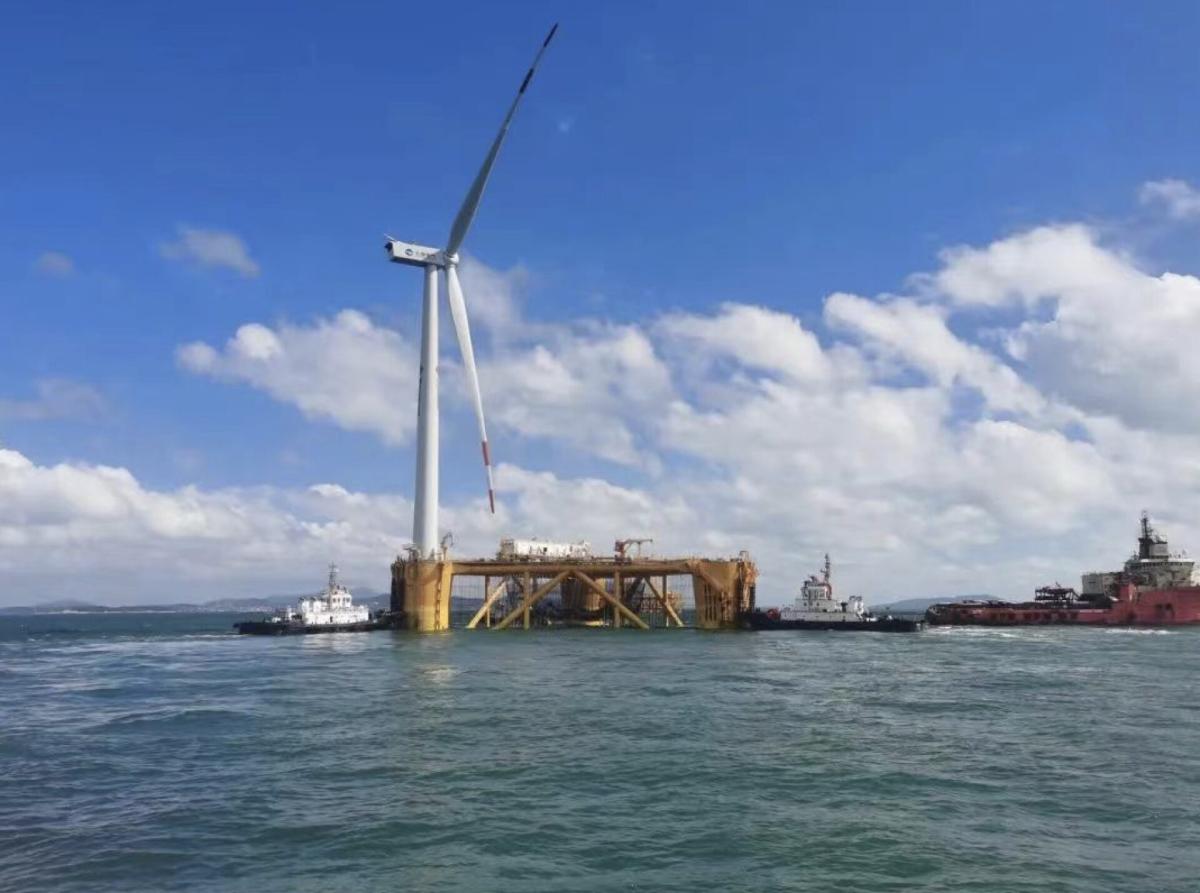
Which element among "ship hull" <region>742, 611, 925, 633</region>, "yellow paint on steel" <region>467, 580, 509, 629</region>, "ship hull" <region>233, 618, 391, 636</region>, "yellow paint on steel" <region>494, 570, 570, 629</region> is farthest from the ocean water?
"yellow paint on steel" <region>467, 580, 509, 629</region>

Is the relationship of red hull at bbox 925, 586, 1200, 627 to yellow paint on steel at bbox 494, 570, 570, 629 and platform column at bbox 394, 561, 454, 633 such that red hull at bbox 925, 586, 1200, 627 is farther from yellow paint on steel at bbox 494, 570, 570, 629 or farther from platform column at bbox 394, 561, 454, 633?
platform column at bbox 394, 561, 454, 633

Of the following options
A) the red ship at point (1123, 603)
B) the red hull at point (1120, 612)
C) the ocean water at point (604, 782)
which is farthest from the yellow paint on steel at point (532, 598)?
the red hull at point (1120, 612)

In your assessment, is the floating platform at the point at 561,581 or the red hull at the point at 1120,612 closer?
the floating platform at the point at 561,581

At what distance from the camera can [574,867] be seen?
2328cm

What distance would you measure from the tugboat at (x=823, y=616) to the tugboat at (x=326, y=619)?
49.0 m

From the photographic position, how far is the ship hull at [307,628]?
113312mm

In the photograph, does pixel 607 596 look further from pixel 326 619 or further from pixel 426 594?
pixel 326 619

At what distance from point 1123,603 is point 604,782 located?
13307 cm

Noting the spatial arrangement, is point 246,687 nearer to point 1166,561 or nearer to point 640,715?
point 640,715

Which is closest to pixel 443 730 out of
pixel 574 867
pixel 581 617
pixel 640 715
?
pixel 640 715

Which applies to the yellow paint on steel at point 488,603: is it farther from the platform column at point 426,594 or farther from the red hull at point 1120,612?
the red hull at point 1120,612

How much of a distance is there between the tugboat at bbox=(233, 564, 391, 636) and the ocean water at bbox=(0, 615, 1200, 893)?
46.8m

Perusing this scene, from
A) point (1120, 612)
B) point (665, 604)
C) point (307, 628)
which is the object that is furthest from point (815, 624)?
point (307, 628)

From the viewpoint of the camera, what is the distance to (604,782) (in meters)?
32.2
